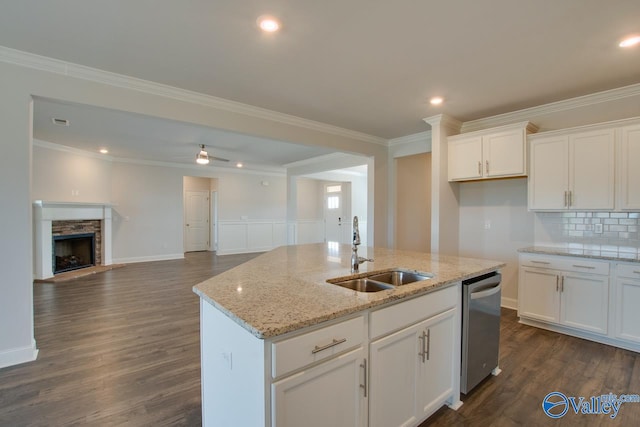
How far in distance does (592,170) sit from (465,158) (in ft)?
4.22

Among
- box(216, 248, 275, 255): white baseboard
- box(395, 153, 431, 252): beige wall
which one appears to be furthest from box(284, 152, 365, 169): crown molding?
box(216, 248, 275, 255): white baseboard

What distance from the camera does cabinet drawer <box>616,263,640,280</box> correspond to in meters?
2.76

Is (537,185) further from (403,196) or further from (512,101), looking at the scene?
(403,196)

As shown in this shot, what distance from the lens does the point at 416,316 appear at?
1.72m

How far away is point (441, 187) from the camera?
13.5ft

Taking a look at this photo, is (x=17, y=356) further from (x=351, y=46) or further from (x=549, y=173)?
(x=549, y=173)

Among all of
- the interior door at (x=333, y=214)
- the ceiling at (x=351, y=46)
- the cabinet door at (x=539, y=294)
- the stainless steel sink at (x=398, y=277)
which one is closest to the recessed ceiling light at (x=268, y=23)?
the ceiling at (x=351, y=46)

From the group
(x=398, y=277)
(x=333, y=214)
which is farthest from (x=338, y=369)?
(x=333, y=214)

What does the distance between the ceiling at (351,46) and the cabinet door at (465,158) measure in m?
0.59

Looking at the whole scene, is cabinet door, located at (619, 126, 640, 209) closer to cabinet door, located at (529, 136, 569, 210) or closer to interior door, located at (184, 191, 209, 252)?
cabinet door, located at (529, 136, 569, 210)

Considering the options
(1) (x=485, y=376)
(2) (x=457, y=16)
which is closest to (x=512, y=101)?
(2) (x=457, y=16)

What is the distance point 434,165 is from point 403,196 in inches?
55.8

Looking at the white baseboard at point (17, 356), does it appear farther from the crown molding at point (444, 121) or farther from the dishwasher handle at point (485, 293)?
the crown molding at point (444, 121)

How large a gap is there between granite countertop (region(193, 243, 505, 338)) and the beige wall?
2729 millimetres
